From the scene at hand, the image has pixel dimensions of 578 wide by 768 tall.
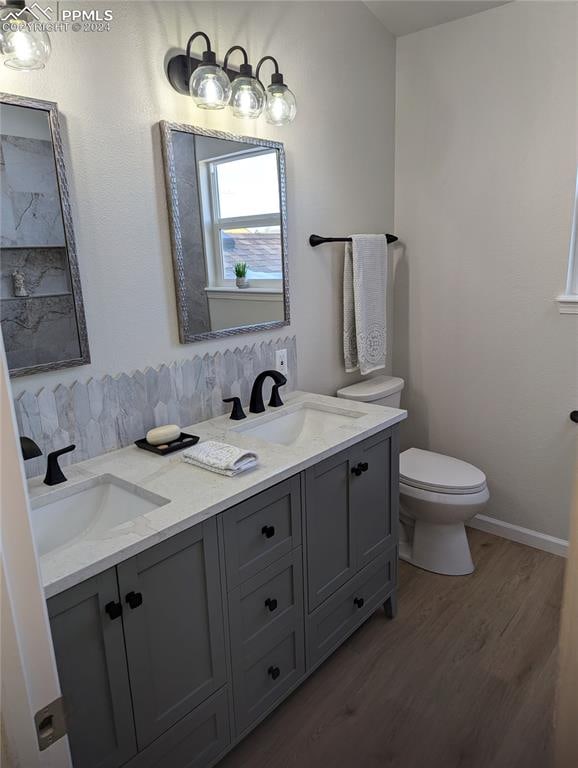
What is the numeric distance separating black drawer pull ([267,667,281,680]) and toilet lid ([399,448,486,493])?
1043mm

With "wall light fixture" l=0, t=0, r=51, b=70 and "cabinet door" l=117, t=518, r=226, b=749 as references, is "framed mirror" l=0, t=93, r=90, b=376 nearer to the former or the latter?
"wall light fixture" l=0, t=0, r=51, b=70

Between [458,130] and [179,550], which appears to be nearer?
[179,550]

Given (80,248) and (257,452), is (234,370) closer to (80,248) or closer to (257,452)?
(257,452)

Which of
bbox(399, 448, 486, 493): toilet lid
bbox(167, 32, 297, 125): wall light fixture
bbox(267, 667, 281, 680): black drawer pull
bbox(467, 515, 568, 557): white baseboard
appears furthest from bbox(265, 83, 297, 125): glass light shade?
bbox(467, 515, 568, 557): white baseboard

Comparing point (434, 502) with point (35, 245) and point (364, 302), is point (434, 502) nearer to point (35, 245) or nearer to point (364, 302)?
point (364, 302)

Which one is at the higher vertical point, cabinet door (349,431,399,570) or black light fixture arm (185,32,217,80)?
black light fixture arm (185,32,217,80)

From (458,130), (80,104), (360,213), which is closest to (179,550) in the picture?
(80,104)

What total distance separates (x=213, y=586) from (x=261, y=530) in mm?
204

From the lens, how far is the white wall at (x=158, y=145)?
153 centimetres

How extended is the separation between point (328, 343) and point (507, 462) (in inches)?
43.2

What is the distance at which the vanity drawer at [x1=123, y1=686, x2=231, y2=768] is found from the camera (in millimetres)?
1307

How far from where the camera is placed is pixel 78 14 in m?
1.45

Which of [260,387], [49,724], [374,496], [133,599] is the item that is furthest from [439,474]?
[49,724]

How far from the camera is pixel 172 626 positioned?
1.30 metres
